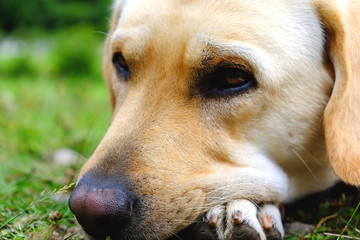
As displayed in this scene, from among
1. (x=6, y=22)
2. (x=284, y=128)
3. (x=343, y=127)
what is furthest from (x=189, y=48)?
(x=6, y=22)

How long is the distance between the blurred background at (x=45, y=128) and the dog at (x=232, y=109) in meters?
0.48

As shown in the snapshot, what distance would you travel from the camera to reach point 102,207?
2.27 m

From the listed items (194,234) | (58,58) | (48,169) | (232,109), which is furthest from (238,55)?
(58,58)

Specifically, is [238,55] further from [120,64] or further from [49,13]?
[49,13]

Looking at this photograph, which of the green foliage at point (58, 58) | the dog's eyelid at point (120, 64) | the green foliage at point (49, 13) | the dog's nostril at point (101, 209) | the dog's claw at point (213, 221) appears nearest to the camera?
the dog's nostril at point (101, 209)

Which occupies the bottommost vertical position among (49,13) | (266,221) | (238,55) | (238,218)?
(49,13)

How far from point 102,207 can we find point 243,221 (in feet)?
2.46

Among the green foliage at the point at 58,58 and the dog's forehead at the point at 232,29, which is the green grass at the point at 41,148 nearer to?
the green foliage at the point at 58,58

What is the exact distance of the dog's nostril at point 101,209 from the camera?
2.28m

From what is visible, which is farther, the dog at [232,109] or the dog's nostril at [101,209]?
the dog at [232,109]

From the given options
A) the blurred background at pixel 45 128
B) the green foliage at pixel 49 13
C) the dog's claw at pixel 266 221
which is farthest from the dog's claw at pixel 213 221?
the green foliage at pixel 49 13

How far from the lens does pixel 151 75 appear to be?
117 inches

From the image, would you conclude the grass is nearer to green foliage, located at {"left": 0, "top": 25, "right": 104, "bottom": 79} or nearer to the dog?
the dog

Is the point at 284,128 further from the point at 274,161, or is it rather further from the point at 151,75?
the point at 151,75
